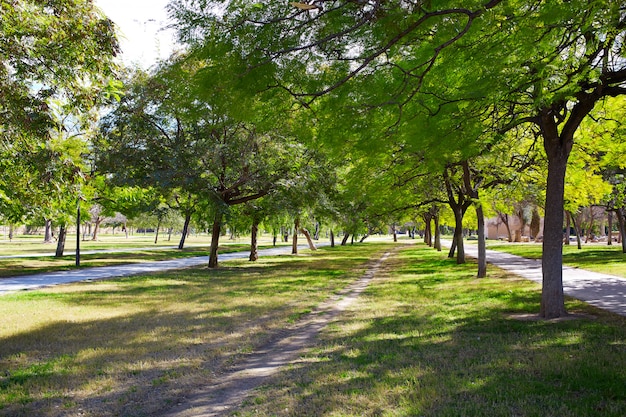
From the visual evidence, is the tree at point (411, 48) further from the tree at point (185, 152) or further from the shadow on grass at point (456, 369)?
the tree at point (185, 152)

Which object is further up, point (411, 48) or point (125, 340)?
point (411, 48)

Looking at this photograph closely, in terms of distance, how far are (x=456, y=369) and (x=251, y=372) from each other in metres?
2.62

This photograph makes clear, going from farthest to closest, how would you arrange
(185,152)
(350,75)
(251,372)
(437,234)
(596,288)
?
(437,234) → (185,152) → (596,288) → (251,372) → (350,75)

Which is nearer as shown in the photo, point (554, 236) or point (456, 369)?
point (456, 369)

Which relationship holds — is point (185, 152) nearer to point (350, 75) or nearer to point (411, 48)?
point (411, 48)

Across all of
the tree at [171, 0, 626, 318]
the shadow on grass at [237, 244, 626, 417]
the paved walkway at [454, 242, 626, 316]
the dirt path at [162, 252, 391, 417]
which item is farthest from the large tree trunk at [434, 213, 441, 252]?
the tree at [171, 0, 626, 318]

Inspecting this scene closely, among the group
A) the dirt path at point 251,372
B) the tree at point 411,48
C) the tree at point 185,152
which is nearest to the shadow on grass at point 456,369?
the dirt path at point 251,372

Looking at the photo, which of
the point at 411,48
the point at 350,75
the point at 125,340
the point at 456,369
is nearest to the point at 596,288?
the point at 456,369

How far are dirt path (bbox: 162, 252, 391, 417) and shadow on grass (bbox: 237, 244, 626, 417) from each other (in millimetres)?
236

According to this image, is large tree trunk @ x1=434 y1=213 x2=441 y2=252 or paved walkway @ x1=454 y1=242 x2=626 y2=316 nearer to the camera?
paved walkway @ x1=454 y1=242 x2=626 y2=316

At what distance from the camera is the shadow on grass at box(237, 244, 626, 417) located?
4.54 metres

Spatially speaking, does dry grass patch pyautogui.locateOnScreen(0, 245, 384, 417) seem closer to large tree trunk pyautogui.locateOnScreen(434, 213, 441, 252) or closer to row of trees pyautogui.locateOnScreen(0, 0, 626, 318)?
row of trees pyautogui.locateOnScreen(0, 0, 626, 318)

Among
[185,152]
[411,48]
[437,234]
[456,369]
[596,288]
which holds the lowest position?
[456,369]

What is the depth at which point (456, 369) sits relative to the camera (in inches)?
226
